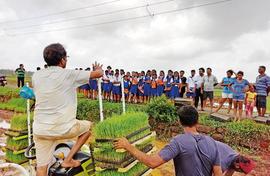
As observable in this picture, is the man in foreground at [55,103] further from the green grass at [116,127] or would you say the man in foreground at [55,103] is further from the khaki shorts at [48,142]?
the green grass at [116,127]

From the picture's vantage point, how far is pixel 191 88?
13.0 m

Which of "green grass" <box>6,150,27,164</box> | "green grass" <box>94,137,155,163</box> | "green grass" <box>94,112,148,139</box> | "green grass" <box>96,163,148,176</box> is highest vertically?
"green grass" <box>94,112,148,139</box>

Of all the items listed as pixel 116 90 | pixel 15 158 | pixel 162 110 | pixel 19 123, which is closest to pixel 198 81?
pixel 162 110

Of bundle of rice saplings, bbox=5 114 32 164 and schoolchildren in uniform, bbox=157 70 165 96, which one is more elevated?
schoolchildren in uniform, bbox=157 70 165 96

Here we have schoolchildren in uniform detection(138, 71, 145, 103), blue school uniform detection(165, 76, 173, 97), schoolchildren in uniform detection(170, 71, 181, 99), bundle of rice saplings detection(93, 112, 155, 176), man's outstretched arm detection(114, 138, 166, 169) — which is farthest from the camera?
schoolchildren in uniform detection(138, 71, 145, 103)

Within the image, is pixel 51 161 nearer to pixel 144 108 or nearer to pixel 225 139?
pixel 225 139

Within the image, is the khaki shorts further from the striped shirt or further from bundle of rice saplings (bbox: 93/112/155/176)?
the striped shirt

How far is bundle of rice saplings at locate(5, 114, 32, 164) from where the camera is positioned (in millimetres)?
5363

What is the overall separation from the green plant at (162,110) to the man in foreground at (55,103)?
7.63 m

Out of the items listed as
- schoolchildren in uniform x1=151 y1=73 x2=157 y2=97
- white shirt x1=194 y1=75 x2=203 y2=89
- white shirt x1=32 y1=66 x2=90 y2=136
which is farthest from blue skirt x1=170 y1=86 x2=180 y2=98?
white shirt x1=32 y1=66 x2=90 y2=136

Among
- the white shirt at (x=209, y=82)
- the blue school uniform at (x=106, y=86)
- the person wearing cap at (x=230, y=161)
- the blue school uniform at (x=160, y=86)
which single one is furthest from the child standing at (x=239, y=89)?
the person wearing cap at (x=230, y=161)

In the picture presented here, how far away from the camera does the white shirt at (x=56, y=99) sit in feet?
11.1

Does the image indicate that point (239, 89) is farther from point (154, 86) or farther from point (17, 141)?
point (17, 141)

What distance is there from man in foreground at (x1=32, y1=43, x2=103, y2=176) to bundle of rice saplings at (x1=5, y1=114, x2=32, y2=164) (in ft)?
6.67
